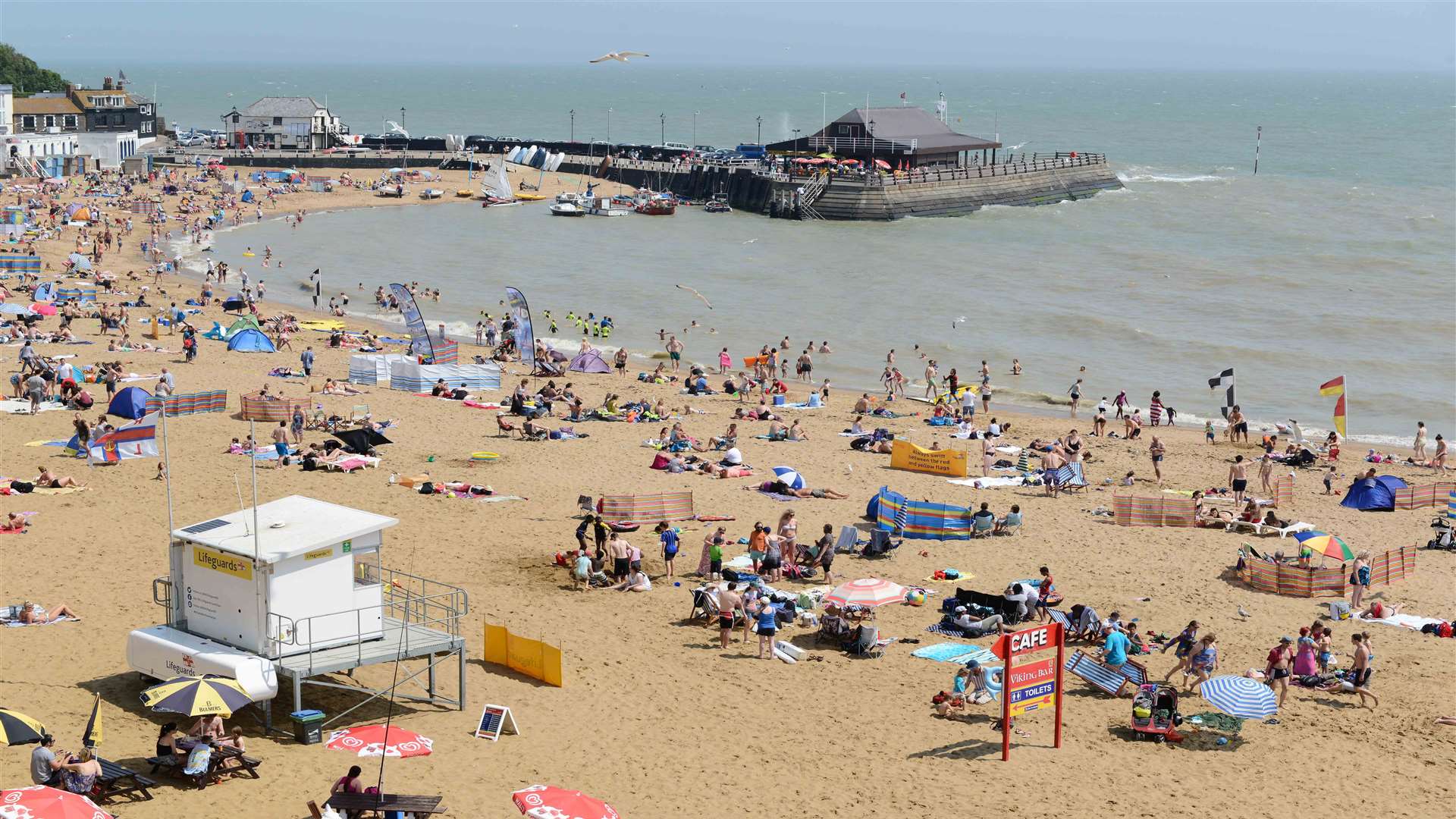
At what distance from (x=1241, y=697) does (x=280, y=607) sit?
856cm

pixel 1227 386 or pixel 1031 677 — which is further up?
pixel 1227 386

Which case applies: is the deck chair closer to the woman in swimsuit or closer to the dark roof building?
the woman in swimsuit

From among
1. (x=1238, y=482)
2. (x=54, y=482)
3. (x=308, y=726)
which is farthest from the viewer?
(x=1238, y=482)

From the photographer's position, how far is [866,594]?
16.2m

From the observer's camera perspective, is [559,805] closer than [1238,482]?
Yes

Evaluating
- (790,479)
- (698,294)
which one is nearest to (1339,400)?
(790,479)

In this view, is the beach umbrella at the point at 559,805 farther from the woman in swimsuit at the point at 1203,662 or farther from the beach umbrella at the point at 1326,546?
the beach umbrella at the point at 1326,546

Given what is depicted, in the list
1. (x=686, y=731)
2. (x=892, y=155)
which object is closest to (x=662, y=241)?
(x=892, y=155)

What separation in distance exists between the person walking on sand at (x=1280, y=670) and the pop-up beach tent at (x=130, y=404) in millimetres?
17274

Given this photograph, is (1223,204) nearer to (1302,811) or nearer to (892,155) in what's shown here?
(892,155)

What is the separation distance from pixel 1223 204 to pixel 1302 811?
66297 millimetres

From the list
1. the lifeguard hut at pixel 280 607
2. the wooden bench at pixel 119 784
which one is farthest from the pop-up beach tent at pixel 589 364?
the wooden bench at pixel 119 784

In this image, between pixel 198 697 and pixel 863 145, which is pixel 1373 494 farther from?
pixel 863 145

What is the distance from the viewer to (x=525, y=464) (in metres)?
23.0
